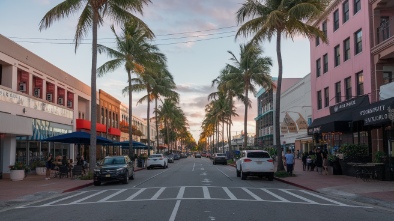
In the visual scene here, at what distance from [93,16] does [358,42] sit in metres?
17.6

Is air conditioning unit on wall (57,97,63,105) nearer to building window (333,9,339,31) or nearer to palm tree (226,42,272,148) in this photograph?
palm tree (226,42,272,148)

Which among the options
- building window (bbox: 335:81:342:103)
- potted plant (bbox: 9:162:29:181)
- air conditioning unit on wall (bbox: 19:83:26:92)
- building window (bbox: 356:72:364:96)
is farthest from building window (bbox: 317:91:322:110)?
potted plant (bbox: 9:162:29:181)

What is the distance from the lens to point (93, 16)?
27.9m

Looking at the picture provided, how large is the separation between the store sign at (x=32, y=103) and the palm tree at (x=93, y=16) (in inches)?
203

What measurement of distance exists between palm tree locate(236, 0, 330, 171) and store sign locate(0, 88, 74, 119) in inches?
602

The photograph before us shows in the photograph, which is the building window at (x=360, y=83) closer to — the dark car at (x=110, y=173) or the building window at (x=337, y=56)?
the building window at (x=337, y=56)

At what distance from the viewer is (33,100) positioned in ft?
105

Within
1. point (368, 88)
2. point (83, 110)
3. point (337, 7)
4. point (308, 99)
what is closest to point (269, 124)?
point (308, 99)

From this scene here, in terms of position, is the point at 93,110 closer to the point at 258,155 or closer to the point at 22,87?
the point at 22,87

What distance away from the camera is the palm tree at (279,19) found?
26.4 metres

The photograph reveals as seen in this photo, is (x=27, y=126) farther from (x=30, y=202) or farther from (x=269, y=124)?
(x=269, y=124)

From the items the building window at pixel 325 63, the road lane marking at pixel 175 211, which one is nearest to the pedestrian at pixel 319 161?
the building window at pixel 325 63

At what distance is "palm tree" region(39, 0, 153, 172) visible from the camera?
26266 millimetres

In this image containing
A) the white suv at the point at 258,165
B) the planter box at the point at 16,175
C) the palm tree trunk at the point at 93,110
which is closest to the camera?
the white suv at the point at 258,165
